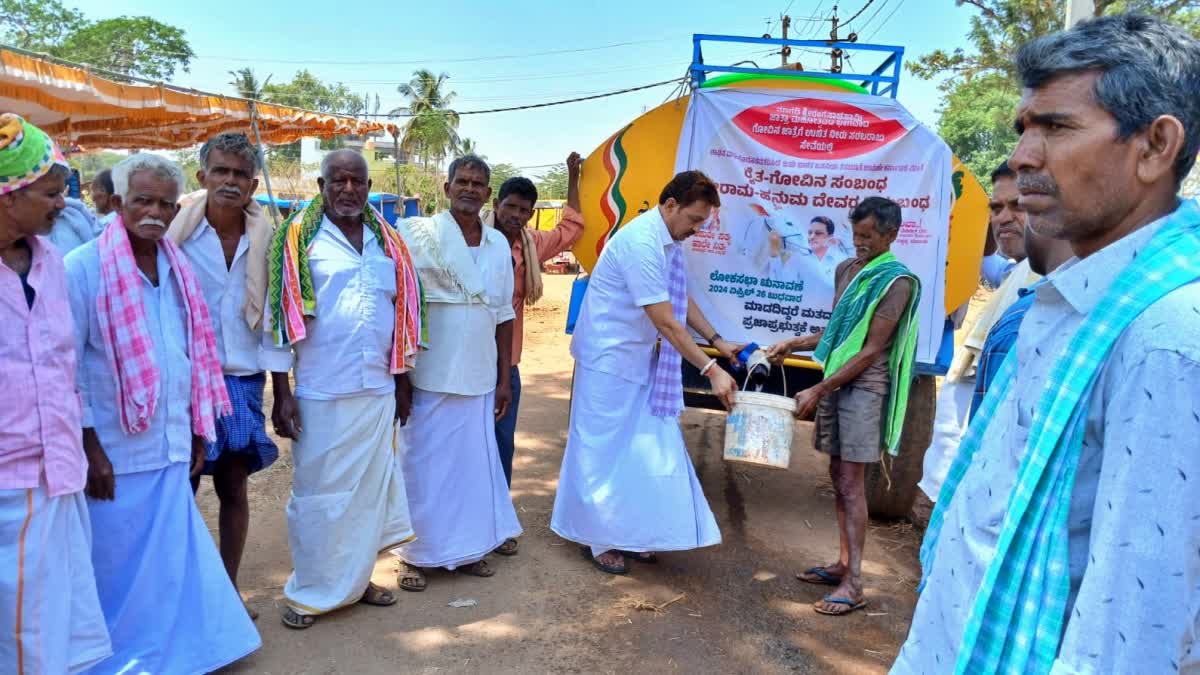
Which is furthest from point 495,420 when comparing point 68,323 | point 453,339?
point 68,323

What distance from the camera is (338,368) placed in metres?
3.43

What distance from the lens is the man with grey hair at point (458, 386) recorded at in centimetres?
386

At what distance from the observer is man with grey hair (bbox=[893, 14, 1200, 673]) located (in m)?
1.04

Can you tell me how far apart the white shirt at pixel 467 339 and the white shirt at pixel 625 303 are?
1.65ft

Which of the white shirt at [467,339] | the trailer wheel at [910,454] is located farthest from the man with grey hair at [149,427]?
the trailer wheel at [910,454]

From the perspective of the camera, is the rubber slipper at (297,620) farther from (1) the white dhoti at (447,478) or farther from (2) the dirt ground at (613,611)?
(1) the white dhoti at (447,478)

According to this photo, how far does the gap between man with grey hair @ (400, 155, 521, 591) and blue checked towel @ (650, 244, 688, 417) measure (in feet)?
2.58

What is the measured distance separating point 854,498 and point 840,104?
214 centimetres

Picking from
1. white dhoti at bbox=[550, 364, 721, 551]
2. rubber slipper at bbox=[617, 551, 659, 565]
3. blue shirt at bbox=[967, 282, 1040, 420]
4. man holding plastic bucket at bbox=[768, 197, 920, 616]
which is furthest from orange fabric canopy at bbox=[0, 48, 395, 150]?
blue shirt at bbox=[967, 282, 1040, 420]

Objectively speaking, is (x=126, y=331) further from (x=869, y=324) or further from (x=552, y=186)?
(x=552, y=186)

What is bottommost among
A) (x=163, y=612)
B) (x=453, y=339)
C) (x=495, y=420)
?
(x=163, y=612)

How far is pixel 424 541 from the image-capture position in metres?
3.98

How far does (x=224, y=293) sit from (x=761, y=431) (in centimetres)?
227

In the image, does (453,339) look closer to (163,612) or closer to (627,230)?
(627,230)
